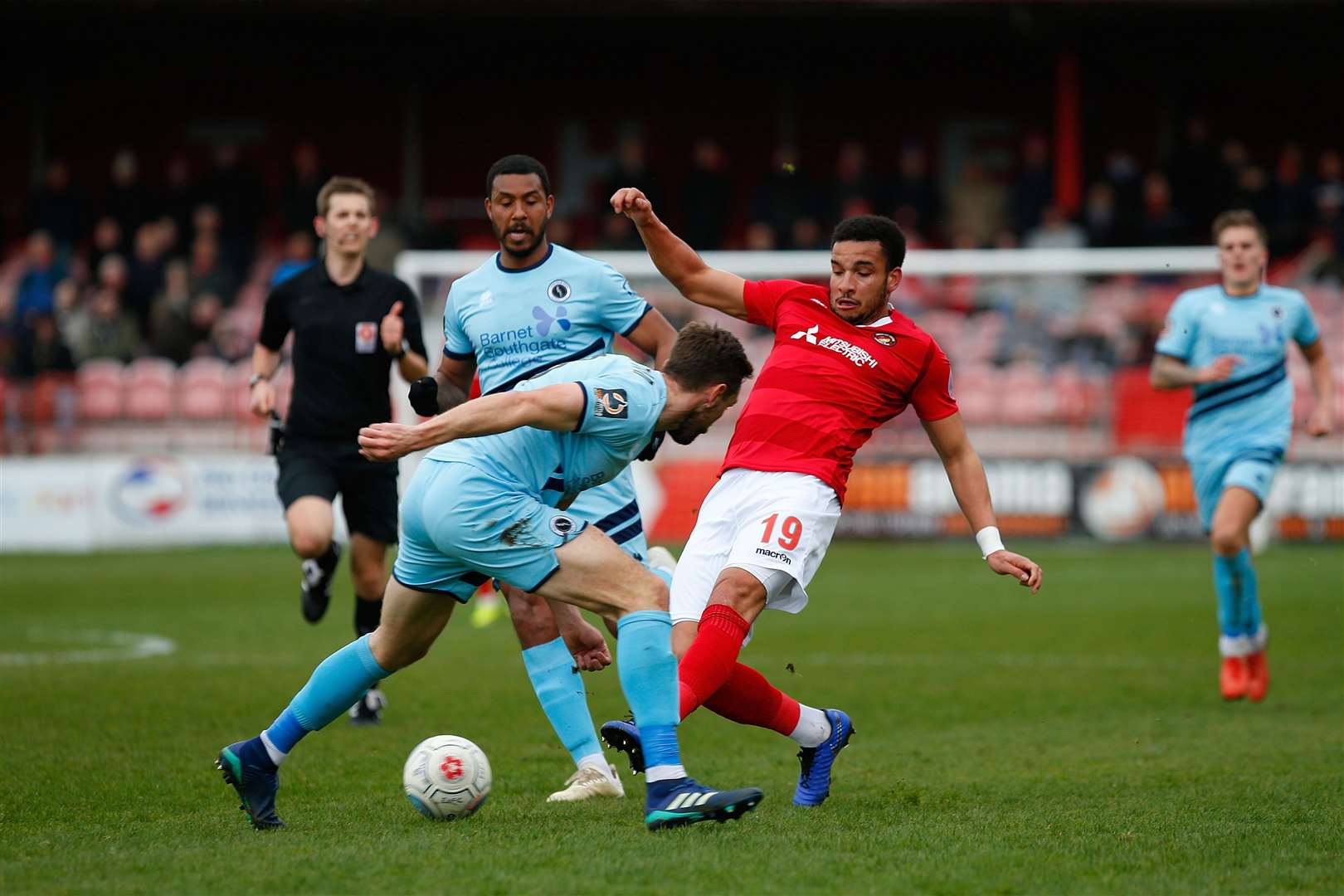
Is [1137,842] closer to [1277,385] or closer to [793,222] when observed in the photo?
[1277,385]

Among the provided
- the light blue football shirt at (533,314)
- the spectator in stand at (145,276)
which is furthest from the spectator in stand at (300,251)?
the light blue football shirt at (533,314)

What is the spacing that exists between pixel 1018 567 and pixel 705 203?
17470 mm

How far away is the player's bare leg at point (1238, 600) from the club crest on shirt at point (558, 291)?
175 inches

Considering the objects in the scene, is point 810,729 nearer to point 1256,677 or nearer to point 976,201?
point 1256,677

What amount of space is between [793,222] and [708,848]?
59.4ft

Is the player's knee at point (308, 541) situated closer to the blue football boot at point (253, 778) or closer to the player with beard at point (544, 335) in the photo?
the player with beard at point (544, 335)

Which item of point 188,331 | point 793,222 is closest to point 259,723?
point 188,331

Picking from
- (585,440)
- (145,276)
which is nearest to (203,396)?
(145,276)

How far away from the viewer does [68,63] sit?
28.3 meters

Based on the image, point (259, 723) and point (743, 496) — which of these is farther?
point (259, 723)

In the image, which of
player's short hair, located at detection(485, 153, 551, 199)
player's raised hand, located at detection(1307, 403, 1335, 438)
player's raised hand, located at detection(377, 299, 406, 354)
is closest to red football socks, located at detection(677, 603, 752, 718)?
player's short hair, located at detection(485, 153, 551, 199)

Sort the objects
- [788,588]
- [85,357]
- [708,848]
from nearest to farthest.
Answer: [708,848] < [788,588] < [85,357]

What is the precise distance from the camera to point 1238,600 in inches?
374

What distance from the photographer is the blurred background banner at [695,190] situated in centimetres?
1892
